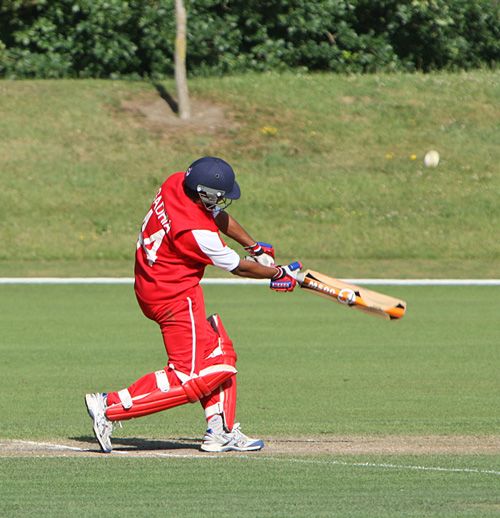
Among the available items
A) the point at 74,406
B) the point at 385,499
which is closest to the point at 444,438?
the point at 385,499

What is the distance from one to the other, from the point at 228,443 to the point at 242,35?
1066 inches

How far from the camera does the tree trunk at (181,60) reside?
1149 inches

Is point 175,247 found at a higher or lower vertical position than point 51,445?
higher

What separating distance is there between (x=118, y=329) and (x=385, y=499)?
375 inches

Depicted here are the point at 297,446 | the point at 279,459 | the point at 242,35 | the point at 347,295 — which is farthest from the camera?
the point at 242,35

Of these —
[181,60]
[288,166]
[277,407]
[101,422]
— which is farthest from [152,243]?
[181,60]

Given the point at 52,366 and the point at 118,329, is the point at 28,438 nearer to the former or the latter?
the point at 52,366

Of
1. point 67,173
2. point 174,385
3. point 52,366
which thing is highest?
point 174,385

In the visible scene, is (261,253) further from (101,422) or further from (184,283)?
(101,422)

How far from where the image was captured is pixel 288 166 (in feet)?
94.5

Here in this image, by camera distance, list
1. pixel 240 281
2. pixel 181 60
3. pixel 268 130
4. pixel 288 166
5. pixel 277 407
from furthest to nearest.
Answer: pixel 268 130 → pixel 181 60 → pixel 288 166 → pixel 240 281 → pixel 277 407

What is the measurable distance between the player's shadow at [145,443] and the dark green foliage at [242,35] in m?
24.7

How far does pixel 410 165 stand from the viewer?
28.8 metres

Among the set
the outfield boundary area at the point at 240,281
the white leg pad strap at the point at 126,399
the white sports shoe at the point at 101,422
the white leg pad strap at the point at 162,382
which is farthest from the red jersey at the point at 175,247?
the outfield boundary area at the point at 240,281
